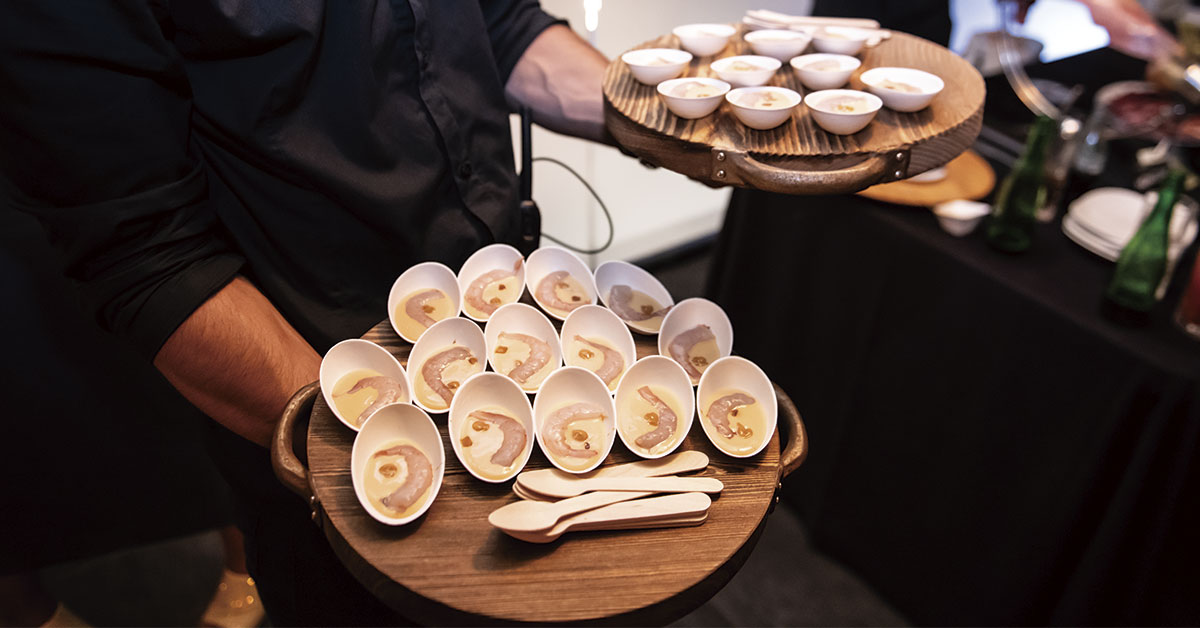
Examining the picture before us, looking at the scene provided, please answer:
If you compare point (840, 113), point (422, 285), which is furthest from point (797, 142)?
point (422, 285)

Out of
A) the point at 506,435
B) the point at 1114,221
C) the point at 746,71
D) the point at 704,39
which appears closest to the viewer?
the point at 506,435

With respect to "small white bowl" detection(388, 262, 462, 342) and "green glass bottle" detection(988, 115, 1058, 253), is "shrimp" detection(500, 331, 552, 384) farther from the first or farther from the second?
"green glass bottle" detection(988, 115, 1058, 253)

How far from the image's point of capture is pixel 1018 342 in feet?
5.20

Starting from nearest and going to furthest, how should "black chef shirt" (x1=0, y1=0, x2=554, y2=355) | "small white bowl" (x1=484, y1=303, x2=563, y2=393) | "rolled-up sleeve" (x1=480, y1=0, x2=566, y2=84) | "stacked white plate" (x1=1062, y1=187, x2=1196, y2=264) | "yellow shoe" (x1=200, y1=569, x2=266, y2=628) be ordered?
"black chef shirt" (x1=0, y1=0, x2=554, y2=355), "small white bowl" (x1=484, y1=303, x2=563, y2=393), "rolled-up sleeve" (x1=480, y1=0, x2=566, y2=84), "stacked white plate" (x1=1062, y1=187, x2=1196, y2=264), "yellow shoe" (x1=200, y1=569, x2=266, y2=628)

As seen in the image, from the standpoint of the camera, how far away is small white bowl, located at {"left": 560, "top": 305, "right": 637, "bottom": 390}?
100cm

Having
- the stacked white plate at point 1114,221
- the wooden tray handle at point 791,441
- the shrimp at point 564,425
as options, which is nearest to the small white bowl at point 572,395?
the shrimp at point 564,425

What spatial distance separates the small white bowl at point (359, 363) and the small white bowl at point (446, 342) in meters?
0.02

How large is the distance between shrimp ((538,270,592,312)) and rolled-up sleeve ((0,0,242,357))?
0.45m

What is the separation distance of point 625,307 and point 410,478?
0.43 m

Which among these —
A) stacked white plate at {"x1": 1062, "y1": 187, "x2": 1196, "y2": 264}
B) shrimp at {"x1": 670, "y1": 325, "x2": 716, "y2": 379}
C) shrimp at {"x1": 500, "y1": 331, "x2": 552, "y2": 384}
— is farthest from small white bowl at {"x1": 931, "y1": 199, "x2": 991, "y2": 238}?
shrimp at {"x1": 500, "y1": 331, "x2": 552, "y2": 384}

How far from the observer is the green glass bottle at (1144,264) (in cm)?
145

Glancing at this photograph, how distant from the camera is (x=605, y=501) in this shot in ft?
2.55

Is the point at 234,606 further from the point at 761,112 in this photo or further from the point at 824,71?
the point at 824,71

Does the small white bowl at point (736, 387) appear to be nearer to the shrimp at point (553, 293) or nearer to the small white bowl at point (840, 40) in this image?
the shrimp at point (553, 293)
